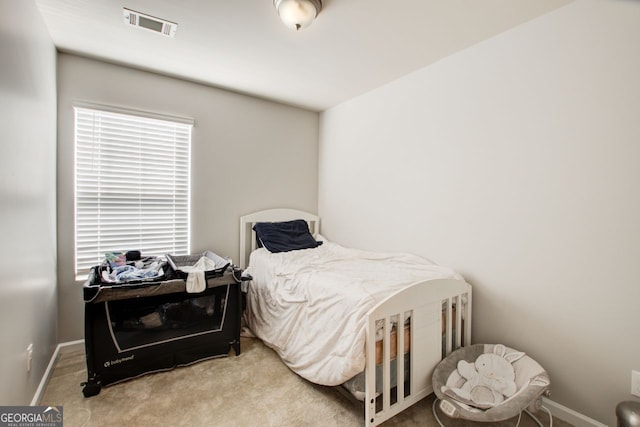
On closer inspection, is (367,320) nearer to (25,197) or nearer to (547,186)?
(547,186)

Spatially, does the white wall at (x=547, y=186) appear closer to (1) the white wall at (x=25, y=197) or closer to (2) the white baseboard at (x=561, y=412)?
(2) the white baseboard at (x=561, y=412)

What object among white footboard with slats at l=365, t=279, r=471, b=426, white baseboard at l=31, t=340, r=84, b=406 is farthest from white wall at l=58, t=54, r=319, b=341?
white footboard with slats at l=365, t=279, r=471, b=426

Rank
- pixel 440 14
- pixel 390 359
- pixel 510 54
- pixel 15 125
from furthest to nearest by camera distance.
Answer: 1. pixel 510 54
2. pixel 440 14
3. pixel 390 359
4. pixel 15 125

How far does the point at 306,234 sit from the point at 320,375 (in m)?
1.75

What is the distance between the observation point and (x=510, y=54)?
1.96 meters

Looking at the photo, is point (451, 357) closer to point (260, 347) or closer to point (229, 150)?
point (260, 347)

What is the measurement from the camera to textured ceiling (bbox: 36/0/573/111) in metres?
1.77

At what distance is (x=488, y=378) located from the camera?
178 cm

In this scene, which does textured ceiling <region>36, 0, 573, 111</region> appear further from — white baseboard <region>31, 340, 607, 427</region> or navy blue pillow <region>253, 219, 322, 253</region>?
white baseboard <region>31, 340, 607, 427</region>

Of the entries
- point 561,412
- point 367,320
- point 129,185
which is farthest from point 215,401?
point 561,412

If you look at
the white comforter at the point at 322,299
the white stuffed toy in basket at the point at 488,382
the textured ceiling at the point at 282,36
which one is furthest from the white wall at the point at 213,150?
the white stuffed toy in basket at the point at 488,382

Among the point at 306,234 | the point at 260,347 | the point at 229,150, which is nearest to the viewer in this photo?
the point at 260,347

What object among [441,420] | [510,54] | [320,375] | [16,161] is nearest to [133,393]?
[320,375]

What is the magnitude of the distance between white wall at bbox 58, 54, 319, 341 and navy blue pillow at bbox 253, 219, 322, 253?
278 millimetres
